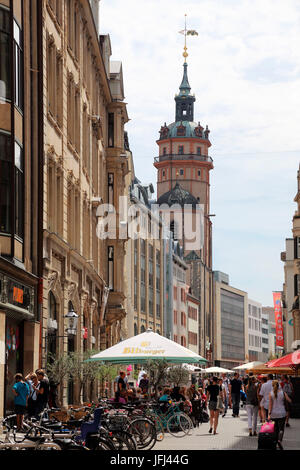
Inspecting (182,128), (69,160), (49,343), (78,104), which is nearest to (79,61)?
(78,104)

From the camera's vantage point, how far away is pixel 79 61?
39000 millimetres

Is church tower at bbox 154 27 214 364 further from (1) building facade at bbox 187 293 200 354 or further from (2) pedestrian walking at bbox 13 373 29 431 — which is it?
(2) pedestrian walking at bbox 13 373 29 431

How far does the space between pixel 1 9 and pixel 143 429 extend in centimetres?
1121

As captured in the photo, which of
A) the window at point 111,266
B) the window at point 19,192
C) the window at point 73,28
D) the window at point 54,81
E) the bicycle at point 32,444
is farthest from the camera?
the window at point 111,266

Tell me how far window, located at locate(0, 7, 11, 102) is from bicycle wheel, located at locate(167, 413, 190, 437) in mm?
9457

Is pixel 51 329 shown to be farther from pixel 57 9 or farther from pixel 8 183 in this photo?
pixel 57 9

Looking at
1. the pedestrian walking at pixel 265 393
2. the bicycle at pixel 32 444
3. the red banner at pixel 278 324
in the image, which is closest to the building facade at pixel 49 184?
the pedestrian walking at pixel 265 393

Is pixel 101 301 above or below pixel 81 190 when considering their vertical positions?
below

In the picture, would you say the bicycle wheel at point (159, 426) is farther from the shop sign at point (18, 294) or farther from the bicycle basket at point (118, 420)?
the shop sign at point (18, 294)

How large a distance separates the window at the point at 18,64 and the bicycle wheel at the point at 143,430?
972 centimetres

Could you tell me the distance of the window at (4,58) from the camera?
82.3 ft

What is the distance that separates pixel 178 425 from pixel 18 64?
419 inches

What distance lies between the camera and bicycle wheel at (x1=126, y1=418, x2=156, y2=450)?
21.3 m

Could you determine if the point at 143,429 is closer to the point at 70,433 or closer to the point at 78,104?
the point at 70,433
